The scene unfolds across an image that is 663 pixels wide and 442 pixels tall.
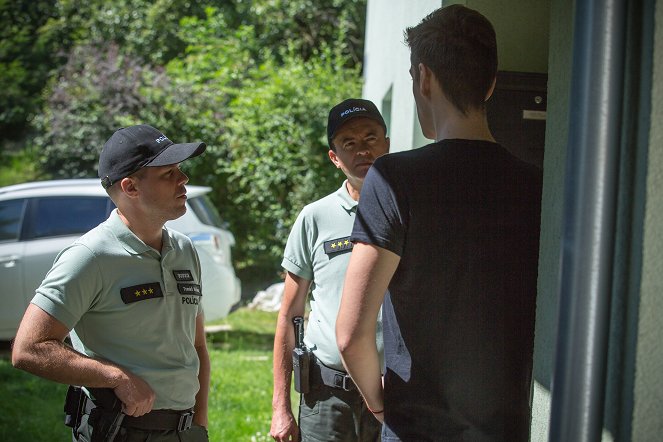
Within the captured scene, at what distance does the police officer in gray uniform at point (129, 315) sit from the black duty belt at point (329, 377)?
444mm

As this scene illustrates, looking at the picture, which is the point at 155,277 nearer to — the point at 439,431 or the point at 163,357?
the point at 163,357

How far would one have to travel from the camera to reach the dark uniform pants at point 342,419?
2920 millimetres

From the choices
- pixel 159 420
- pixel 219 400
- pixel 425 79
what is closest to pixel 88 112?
pixel 219 400

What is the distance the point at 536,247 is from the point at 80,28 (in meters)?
20.3

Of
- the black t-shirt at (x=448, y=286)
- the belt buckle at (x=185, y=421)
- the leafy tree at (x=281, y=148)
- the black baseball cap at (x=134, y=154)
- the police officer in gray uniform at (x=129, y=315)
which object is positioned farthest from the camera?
the leafy tree at (x=281, y=148)

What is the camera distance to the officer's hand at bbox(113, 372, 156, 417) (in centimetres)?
246

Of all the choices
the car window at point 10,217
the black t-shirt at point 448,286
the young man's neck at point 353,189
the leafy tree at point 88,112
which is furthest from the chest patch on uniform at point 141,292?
the leafy tree at point 88,112

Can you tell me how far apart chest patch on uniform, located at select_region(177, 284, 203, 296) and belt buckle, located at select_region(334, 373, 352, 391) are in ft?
2.05

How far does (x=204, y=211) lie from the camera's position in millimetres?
8695

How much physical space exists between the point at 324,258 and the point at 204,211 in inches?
230

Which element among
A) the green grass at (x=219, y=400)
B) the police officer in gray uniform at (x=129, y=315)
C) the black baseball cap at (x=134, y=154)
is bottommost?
the green grass at (x=219, y=400)

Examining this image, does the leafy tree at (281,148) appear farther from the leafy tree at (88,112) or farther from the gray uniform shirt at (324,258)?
the gray uniform shirt at (324,258)

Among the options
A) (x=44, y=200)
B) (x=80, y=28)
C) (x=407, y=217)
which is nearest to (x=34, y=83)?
(x=80, y=28)

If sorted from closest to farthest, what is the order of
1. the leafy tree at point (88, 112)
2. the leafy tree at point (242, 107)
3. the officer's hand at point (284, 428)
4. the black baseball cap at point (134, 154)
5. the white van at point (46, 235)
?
the black baseball cap at point (134, 154) → the officer's hand at point (284, 428) → the white van at point (46, 235) → the leafy tree at point (242, 107) → the leafy tree at point (88, 112)
